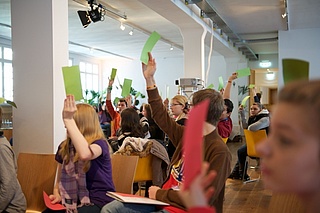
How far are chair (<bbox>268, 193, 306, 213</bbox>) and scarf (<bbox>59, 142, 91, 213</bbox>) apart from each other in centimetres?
114

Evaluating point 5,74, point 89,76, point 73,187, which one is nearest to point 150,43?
point 73,187

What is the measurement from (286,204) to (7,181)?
5.46ft

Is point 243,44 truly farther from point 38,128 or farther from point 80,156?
point 80,156

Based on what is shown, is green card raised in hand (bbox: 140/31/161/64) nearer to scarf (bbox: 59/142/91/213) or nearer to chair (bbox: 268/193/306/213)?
scarf (bbox: 59/142/91/213)

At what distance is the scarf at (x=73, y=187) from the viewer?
223cm

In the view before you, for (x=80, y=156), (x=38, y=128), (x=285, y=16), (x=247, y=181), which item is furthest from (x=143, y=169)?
(x=285, y=16)

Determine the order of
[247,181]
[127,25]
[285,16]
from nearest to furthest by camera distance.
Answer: [247,181] → [285,16] → [127,25]

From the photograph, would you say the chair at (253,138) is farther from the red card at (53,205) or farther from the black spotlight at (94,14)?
the red card at (53,205)

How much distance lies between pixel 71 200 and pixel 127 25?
696 centimetres

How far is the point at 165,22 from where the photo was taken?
8531 mm

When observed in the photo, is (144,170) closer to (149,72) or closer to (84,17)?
(149,72)

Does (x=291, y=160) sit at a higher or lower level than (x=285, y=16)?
lower

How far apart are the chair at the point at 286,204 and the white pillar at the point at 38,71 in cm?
236

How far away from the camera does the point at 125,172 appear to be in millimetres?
2666
